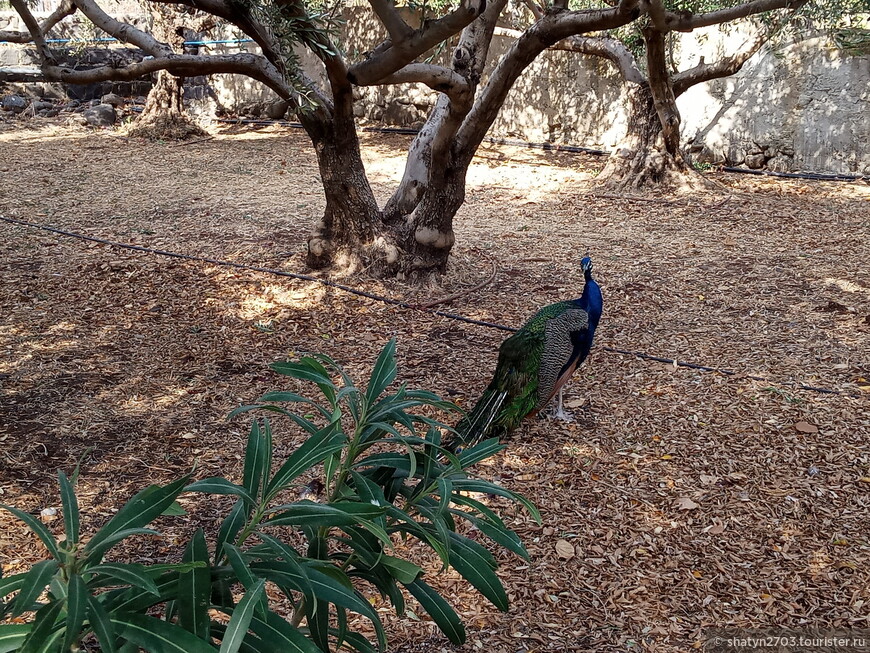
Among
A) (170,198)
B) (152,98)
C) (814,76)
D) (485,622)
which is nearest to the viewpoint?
(485,622)

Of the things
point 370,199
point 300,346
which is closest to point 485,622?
point 300,346

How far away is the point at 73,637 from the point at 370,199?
4.65 meters

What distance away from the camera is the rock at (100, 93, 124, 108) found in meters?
12.6

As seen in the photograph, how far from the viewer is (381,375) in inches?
75.9

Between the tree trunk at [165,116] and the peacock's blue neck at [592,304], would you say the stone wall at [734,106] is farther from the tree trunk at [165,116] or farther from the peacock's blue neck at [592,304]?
the peacock's blue neck at [592,304]

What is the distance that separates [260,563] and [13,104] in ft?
43.2

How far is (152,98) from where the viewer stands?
11.5 meters

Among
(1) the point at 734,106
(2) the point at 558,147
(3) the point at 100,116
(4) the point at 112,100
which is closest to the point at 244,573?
(1) the point at 734,106

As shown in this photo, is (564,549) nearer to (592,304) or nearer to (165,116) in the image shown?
(592,304)

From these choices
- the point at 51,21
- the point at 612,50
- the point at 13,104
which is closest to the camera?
the point at 51,21

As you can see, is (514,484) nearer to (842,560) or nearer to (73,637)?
(842,560)

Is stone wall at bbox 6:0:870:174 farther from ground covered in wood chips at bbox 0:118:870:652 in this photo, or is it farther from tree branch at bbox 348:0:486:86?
tree branch at bbox 348:0:486:86

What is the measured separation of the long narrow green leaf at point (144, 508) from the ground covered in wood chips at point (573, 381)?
4.48 feet

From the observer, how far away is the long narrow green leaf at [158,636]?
1187 millimetres
